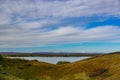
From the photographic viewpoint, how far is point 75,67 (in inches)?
1105

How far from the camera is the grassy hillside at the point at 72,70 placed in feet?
80.0

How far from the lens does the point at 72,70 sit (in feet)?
90.3

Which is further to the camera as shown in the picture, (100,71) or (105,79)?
(100,71)

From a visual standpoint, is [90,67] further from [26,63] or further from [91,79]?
[26,63]

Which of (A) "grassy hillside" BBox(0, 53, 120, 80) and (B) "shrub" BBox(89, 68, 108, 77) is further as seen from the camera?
(B) "shrub" BBox(89, 68, 108, 77)

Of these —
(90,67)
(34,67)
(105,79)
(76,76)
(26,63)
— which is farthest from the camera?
(26,63)

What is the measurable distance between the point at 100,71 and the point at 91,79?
1.66 metres

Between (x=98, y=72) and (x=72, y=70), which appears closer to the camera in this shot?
(x=98, y=72)

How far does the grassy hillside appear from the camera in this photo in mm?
24373

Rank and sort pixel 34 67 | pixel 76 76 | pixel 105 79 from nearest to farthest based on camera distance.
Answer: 1. pixel 105 79
2. pixel 76 76
3. pixel 34 67

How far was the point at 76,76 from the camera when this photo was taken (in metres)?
24.8

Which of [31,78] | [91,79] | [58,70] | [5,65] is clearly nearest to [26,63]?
[5,65]

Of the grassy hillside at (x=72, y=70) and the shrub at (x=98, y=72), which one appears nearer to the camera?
the grassy hillside at (x=72, y=70)

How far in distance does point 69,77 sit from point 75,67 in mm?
2914
